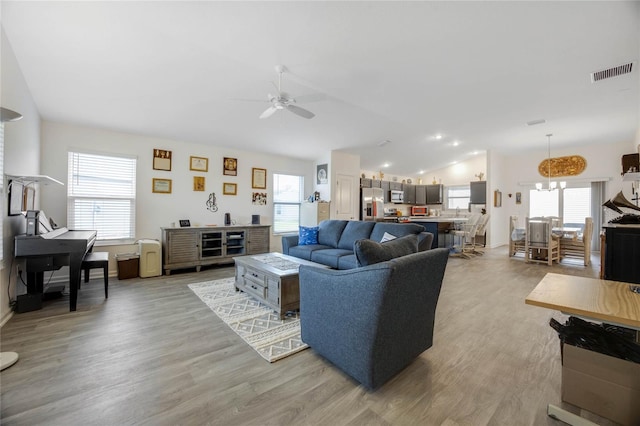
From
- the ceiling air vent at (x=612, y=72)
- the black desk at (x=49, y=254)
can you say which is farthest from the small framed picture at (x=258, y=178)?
the ceiling air vent at (x=612, y=72)

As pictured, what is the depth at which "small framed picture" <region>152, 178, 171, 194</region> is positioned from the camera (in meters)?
4.93

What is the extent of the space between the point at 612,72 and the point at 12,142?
7108 millimetres

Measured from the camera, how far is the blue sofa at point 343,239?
3754mm

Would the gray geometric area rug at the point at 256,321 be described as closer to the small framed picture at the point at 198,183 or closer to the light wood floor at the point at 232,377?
the light wood floor at the point at 232,377

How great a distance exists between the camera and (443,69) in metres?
3.30

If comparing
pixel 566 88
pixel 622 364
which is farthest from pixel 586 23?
pixel 622 364

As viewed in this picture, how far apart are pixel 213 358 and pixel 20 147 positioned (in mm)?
3359

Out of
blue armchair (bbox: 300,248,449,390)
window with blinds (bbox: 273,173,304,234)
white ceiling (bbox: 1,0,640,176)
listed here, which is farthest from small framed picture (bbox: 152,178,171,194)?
blue armchair (bbox: 300,248,449,390)

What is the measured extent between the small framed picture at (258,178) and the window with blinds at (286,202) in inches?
11.8

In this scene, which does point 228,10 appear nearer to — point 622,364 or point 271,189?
point 622,364

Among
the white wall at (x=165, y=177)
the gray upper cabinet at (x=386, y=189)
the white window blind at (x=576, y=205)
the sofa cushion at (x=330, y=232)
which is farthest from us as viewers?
the gray upper cabinet at (x=386, y=189)

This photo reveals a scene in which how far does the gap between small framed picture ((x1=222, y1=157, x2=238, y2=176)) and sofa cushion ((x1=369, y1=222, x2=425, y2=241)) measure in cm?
338

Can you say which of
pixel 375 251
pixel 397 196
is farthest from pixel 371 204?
pixel 375 251

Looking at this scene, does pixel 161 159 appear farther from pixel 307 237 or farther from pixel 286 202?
pixel 307 237
